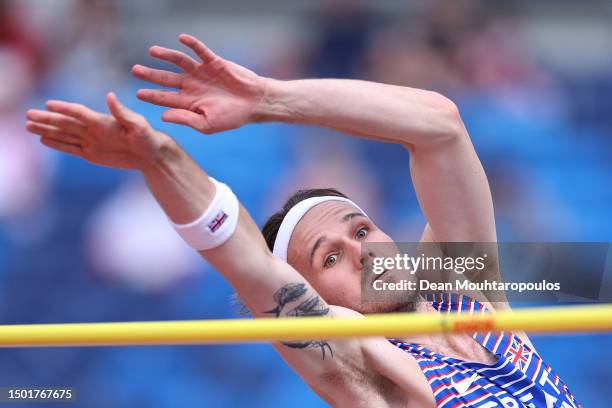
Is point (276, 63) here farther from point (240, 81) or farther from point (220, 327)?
point (220, 327)

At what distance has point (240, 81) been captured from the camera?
2.53 meters

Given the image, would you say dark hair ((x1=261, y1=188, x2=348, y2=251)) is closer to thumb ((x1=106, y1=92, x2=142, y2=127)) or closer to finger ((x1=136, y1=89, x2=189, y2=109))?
finger ((x1=136, y1=89, x2=189, y2=109))

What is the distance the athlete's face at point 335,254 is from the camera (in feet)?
9.96

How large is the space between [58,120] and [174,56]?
38cm

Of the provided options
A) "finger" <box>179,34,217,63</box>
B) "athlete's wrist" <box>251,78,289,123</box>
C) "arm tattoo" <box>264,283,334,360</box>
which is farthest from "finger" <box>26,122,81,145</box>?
"arm tattoo" <box>264,283,334,360</box>

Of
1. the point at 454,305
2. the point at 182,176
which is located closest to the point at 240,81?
the point at 182,176

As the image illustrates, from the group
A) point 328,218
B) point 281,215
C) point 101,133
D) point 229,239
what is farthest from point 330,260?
point 101,133

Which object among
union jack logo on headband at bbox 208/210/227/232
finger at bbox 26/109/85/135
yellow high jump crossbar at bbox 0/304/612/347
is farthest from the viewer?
union jack logo on headband at bbox 208/210/227/232

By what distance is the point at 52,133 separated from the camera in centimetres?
229

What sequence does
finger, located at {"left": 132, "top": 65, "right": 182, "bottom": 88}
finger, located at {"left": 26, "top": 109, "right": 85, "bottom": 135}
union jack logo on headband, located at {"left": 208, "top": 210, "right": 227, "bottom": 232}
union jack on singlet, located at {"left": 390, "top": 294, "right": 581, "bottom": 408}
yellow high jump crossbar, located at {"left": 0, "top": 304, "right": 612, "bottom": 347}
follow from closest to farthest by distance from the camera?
yellow high jump crossbar, located at {"left": 0, "top": 304, "right": 612, "bottom": 347} → finger, located at {"left": 26, "top": 109, "right": 85, "bottom": 135} → union jack logo on headband, located at {"left": 208, "top": 210, "right": 227, "bottom": 232} → finger, located at {"left": 132, "top": 65, "right": 182, "bottom": 88} → union jack on singlet, located at {"left": 390, "top": 294, "right": 581, "bottom": 408}

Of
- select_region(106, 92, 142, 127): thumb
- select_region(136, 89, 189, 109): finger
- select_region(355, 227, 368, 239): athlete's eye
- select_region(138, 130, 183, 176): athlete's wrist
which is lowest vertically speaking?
select_region(355, 227, 368, 239): athlete's eye

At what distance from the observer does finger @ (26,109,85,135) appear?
224cm

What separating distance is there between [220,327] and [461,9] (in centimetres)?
373

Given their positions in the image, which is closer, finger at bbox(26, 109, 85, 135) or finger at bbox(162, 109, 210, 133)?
finger at bbox(26, 109, 85, 135)
